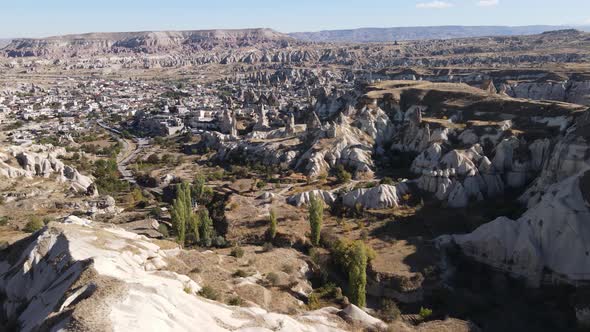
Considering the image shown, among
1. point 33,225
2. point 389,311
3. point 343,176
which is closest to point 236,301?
point 389,311

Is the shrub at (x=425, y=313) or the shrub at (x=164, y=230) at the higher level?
the shrub at (x=164, y=230)

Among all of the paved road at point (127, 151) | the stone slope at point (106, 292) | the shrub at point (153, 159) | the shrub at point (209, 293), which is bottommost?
the paved road at point (127, 151)

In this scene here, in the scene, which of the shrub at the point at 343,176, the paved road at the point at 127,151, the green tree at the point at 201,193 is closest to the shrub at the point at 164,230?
the green tree at the point at 201,193

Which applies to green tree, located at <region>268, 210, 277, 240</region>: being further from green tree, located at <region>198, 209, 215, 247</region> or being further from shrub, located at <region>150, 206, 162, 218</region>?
shrub, located at <region>150, 206, 162, 218</region>

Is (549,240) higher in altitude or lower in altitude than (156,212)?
higher

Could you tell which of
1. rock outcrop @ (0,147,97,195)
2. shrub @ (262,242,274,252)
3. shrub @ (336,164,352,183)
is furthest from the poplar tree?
rock outcrop @ (0,147,97,195)

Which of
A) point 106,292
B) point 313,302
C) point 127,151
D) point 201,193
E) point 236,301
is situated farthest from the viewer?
point 127,151

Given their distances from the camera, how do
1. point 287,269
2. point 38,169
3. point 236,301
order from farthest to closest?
1. point 38,169
2. point 287,269
3. point 236,301

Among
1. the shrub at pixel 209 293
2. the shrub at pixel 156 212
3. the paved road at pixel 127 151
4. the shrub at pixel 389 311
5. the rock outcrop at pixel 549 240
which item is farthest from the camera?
the paved road at pixel 127 151

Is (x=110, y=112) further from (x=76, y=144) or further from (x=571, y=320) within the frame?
(x=571, y=320)

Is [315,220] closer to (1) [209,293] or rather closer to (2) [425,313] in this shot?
(2) [425,313]

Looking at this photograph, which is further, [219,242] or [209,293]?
[219,242]

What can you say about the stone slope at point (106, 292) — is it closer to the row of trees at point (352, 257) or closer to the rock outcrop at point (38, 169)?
the row of trees at point (352, 257)
